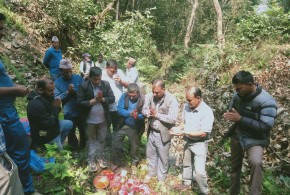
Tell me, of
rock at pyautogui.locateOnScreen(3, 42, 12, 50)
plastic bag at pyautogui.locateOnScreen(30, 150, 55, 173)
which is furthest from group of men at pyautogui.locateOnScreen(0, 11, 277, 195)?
rock at pyautogui.locateOnScreen(3, 42, 12, 50)

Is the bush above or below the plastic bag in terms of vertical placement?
above

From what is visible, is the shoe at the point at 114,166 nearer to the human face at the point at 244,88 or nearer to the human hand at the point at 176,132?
the human hand at the point at 176,132

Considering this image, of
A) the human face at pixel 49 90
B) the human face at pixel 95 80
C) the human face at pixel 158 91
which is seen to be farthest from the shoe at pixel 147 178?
the human face at pixel 49 90

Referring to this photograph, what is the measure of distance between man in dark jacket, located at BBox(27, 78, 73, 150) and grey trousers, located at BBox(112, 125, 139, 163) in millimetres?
1216

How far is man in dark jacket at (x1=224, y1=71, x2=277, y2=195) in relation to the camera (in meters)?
4.00

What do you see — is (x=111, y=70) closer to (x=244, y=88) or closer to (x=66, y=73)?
(x=66, y=73)

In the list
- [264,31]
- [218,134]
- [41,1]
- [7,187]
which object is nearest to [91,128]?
[7,187]

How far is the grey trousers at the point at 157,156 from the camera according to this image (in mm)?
5194

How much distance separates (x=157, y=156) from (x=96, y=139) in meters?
1.33

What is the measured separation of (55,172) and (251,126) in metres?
3.33

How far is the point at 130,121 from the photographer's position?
215 inches

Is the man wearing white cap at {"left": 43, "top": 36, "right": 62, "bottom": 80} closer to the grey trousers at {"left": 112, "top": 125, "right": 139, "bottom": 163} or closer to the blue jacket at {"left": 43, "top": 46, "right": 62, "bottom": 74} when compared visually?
the blue jacket at {"left": 43, "top": 46, "right": 62, "bottom": 74}

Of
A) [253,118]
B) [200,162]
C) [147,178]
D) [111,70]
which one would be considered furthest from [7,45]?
[253,118]

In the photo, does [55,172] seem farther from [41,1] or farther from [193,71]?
[193,71]
